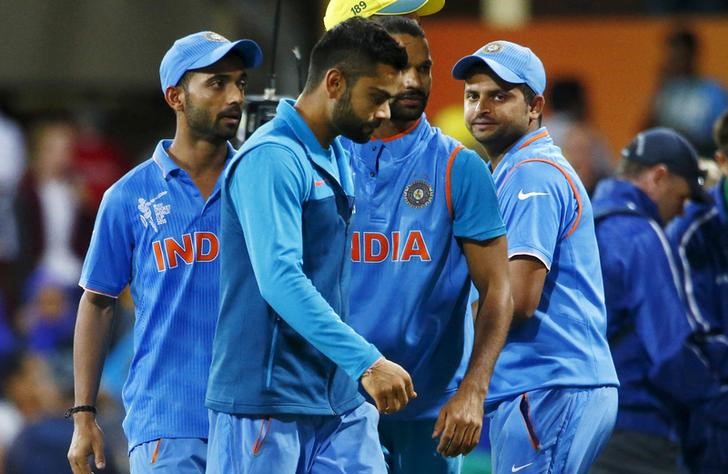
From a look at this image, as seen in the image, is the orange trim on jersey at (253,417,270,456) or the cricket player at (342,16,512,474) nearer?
the orange trim on jersey at (253,417,270,456)

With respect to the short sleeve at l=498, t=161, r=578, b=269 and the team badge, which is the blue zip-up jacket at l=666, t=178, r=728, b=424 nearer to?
the short sleeve at l=498, t=161, r=578, b=269

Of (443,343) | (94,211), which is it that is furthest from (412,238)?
(94,211)

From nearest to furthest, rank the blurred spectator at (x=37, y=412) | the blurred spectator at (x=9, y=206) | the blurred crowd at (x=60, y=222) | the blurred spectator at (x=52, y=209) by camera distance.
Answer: the blurred spectator at (x=37, y=412), the blurred crowd at (x=60, y=222), the blurred spectator at (x=9, y=206), the blurred spectator at (x=52, y=209)

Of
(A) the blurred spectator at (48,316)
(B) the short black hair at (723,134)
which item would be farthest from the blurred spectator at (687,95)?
(A) the blurred spectator at (48,316)

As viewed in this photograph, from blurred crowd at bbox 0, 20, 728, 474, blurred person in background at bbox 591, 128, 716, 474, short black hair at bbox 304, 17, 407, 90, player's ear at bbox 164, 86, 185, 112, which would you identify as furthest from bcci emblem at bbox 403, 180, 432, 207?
blurred crowd at bbox 0, 20, 728, 474

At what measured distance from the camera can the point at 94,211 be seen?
11.9 meters

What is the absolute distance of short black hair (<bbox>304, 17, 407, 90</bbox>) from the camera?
4.30 m

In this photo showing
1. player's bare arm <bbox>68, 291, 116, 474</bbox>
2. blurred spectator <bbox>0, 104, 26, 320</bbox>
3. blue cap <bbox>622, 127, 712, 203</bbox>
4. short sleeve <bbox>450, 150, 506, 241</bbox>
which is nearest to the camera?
short sleeve <bbox>450, 150, 506, 241</bbox>

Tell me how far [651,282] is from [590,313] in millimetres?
1309

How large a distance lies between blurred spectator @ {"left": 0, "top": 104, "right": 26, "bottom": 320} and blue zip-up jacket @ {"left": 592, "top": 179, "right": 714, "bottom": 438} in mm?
5698

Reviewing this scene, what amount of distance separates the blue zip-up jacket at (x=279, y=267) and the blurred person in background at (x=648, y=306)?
91.6 inches

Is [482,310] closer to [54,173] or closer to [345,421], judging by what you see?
[345,421]

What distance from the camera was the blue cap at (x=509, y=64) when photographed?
534 centimetres

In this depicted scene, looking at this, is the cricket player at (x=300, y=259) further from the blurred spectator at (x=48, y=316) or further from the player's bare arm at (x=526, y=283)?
the blurred spectator at (x=48, y=316)
